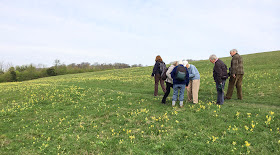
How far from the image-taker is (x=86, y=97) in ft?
52.6

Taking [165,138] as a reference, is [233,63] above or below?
above

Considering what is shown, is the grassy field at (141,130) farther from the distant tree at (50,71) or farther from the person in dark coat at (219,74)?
the distant tree at (50,71)

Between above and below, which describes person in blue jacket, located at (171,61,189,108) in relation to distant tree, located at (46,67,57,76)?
below

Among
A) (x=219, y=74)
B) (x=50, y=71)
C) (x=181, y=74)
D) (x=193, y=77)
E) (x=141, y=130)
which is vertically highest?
(x=50, y=71)

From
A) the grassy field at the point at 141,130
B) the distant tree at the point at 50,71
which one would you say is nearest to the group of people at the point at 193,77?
the grassy field at the point at 141,130

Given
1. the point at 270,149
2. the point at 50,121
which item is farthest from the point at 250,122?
the point at 50,121

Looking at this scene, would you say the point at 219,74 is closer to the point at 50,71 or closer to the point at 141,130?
the point at 141,130

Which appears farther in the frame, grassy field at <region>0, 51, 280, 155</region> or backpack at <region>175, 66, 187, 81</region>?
backpack at <region>175, 66, 187, 81</region>

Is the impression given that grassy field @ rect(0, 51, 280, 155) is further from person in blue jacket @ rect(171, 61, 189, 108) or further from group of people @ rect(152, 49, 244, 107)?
person in blue jacket @ rect(171, 61, 189, 108)

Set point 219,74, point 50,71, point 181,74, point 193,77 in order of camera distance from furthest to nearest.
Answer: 1. point 50,71
2. point 193,77
3. point 219,74
4. point 181,74

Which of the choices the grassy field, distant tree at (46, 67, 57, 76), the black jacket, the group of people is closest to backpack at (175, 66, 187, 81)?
the group of people

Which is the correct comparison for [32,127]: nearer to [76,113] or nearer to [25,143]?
[25,143]

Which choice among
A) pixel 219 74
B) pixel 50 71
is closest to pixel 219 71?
pixel 219 74

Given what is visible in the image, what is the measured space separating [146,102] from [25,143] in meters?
8.01
